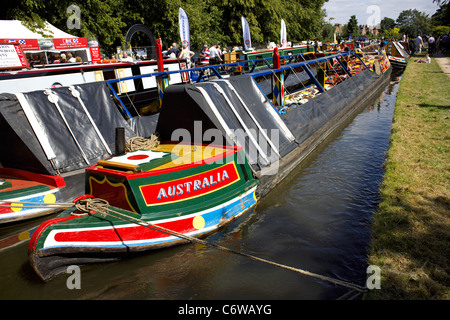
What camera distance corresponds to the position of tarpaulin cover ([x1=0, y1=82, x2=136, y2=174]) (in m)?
6.50

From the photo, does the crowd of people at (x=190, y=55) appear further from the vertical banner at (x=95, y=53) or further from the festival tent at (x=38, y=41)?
the festival tent at (x=38, y=41)

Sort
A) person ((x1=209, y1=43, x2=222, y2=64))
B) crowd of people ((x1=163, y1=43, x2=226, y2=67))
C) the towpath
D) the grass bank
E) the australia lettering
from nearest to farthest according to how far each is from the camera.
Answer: the grass bank < the australia lettering < crowd of people ((x1=163, y1=43, x2=226, y2=67)) < person ((x1=209, y1=43, x2=222, y2=64)) < the towpath

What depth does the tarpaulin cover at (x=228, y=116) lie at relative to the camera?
20.6 ft

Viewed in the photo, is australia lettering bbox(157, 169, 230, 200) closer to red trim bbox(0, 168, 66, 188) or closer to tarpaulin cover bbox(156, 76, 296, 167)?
tarpaulin cover bbox(156, 76, 296, 167)

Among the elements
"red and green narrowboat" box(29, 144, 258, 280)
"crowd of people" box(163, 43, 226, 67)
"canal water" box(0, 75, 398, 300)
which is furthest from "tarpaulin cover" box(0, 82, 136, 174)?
"crowd of people" box(163, 43, 226, 67)

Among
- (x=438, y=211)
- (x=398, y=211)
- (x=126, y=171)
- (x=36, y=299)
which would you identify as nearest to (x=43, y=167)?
(x=126, y=171)

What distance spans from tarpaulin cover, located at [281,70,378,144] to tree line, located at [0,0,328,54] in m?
12.6

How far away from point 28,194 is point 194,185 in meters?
3.33

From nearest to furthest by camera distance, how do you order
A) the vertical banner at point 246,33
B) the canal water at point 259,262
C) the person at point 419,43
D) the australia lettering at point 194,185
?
the canal water at point 259,262
the australia lettering at point 194,185
the vertical banner at point 246,33
the person at point 419,43

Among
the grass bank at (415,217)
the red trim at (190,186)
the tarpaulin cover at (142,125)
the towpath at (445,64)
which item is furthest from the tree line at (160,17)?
the grass bank at (415,217)

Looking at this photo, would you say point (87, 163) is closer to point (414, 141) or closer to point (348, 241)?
point (348, 241)

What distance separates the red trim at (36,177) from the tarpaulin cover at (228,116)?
2232 millimetres

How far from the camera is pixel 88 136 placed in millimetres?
7512

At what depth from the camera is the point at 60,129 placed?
7082mm
